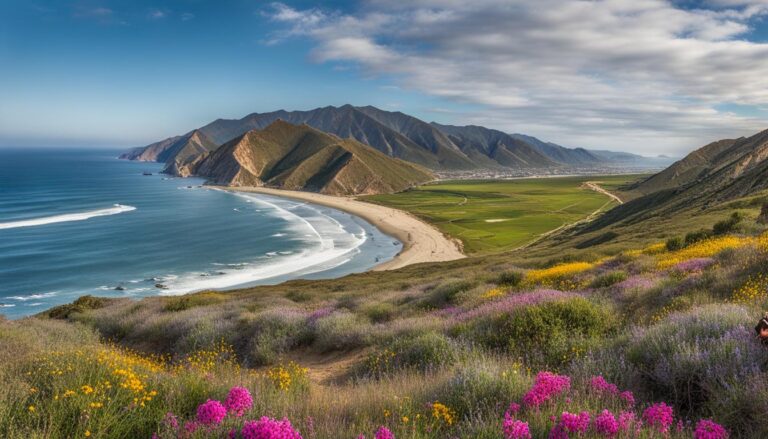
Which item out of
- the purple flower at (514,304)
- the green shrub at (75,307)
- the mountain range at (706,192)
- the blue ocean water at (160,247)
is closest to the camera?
the purple flower at (514,304)

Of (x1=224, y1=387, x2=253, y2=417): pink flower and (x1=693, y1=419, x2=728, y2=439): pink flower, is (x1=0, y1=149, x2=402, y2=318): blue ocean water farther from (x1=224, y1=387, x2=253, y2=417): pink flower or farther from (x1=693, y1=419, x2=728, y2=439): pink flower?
(x1=693, y1=419, x2=728, y2=439): pink flower

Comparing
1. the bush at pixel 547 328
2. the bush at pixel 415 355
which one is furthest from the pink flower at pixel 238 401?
the bush at pixel 547 328

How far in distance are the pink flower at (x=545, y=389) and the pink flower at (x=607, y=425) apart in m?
0.66

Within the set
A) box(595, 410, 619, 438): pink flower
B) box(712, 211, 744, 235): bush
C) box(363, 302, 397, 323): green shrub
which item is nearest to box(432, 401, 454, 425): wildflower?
box(595, 410, 619, 438): pink flower

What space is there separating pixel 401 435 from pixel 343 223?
4174 inches

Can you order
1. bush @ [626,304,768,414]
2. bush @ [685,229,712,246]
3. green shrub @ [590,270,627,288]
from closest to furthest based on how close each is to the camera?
bush @ [626,304,768,414]
green shrub @ [590,270,627,288]
bush @ [685,229,712,246]

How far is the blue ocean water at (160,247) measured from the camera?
53.2 m

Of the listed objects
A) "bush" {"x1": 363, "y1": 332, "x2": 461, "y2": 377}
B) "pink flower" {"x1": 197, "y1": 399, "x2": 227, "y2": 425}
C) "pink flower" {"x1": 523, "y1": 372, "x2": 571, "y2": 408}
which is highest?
"pink flower" {"x1": 523, "y1": 372, "x2": 571, "y2": 408}

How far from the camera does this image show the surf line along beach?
2790 inches

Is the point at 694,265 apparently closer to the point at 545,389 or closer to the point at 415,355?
the point at 415,355

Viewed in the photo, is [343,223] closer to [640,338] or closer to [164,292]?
[164,292]

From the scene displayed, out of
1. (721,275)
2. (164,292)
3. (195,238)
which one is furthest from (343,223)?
(721,275)

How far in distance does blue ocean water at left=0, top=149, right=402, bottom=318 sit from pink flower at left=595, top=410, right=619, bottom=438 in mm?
53831

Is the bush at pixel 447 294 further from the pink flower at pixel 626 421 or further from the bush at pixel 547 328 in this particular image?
the pink flower at pixel 626 421
